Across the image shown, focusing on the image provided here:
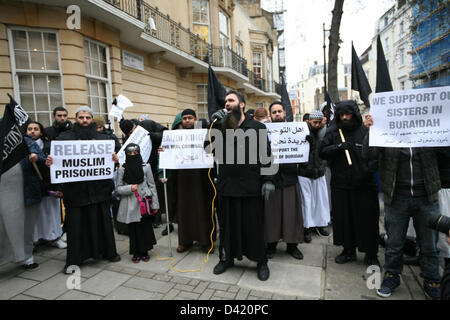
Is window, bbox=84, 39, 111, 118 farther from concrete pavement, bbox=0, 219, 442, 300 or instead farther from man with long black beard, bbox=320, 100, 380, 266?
man with long black beard, bbox=320, 100, 380, 266

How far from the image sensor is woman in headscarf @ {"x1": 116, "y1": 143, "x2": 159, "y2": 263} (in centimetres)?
382

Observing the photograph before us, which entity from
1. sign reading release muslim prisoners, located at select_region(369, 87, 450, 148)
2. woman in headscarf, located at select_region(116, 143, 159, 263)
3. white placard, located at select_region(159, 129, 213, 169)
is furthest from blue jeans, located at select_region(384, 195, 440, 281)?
woman in headscarf, located at select_region(116, 143, 159, 263)

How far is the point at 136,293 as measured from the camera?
309 cm

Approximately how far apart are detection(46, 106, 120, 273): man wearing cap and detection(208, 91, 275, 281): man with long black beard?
1.72 m

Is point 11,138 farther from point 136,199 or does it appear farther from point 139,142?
point 136,199

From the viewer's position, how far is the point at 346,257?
369cm

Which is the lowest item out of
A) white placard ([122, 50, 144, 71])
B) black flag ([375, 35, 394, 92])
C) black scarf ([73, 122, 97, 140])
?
black scarf ([73, 122, 97, 140])

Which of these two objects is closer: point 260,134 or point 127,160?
point 260,134

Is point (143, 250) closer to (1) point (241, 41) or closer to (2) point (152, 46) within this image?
(2) point (152, 46)

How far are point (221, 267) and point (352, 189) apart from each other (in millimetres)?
2029

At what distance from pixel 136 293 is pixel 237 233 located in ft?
4.51

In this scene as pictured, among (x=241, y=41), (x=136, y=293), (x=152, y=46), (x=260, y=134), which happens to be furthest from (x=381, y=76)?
(x=241, y=41)

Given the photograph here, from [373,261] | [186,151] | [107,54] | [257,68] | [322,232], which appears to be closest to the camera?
[373,261]

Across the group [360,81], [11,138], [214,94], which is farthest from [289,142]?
[11,138]
